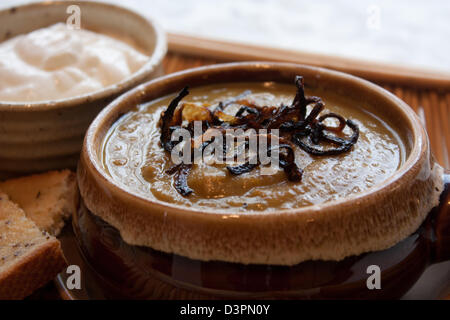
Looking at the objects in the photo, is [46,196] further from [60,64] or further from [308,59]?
[308,59]

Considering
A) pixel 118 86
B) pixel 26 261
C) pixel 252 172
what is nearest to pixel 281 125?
pixel 252 172

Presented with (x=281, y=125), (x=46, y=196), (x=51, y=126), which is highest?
(x=281, y=125)

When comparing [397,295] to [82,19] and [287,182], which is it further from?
[82,19]

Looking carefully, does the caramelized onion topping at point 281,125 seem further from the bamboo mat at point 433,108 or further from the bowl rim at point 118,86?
the bamboo mat at point 433,108

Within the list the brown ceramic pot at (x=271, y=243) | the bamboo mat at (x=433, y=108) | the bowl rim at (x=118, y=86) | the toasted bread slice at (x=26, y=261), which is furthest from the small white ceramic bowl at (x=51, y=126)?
the bamboo mat at (x=433, y=108)

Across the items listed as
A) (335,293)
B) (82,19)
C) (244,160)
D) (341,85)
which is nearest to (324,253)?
(335,293)
